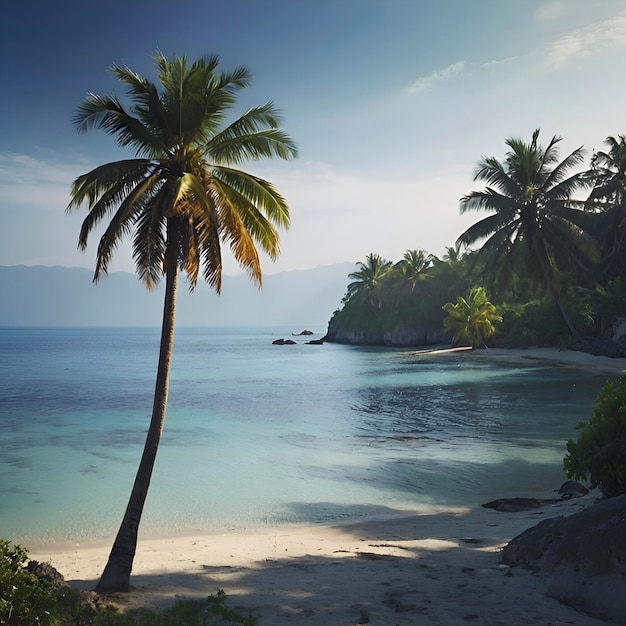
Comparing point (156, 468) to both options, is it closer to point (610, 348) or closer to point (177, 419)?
point (177, 419)

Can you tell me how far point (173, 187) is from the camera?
26.0ft

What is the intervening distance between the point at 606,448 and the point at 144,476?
7060 millimetres

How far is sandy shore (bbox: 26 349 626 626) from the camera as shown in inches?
229

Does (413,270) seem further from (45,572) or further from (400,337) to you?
(45,572)

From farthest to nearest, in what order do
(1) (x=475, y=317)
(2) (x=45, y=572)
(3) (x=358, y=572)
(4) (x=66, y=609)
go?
(1) (x=475, y=317), (3) (x=358, y=572), (2) (x=45, y=572), (4) (x=66, y=609)

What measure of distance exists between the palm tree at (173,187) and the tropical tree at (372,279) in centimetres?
8509

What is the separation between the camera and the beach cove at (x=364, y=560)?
19.4 feet

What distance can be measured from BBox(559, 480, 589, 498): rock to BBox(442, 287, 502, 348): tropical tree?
167 feet

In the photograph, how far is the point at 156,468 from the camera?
1702 centimetres

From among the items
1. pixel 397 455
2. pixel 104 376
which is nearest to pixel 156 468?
pixel 397 455

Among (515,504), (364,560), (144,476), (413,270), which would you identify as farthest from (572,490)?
(413,270)

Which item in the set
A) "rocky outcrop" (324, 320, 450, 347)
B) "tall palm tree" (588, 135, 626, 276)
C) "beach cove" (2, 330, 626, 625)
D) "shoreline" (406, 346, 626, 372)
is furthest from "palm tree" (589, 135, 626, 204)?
"rocky outcrop" (324, 320, 450, 347)

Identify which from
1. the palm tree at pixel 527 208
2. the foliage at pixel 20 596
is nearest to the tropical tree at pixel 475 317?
the palm tree at pixel 527 208

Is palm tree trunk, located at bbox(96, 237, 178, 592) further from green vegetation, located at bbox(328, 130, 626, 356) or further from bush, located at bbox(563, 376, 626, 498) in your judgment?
green vegetation, located at bbox(328, 130, 626, 356)
